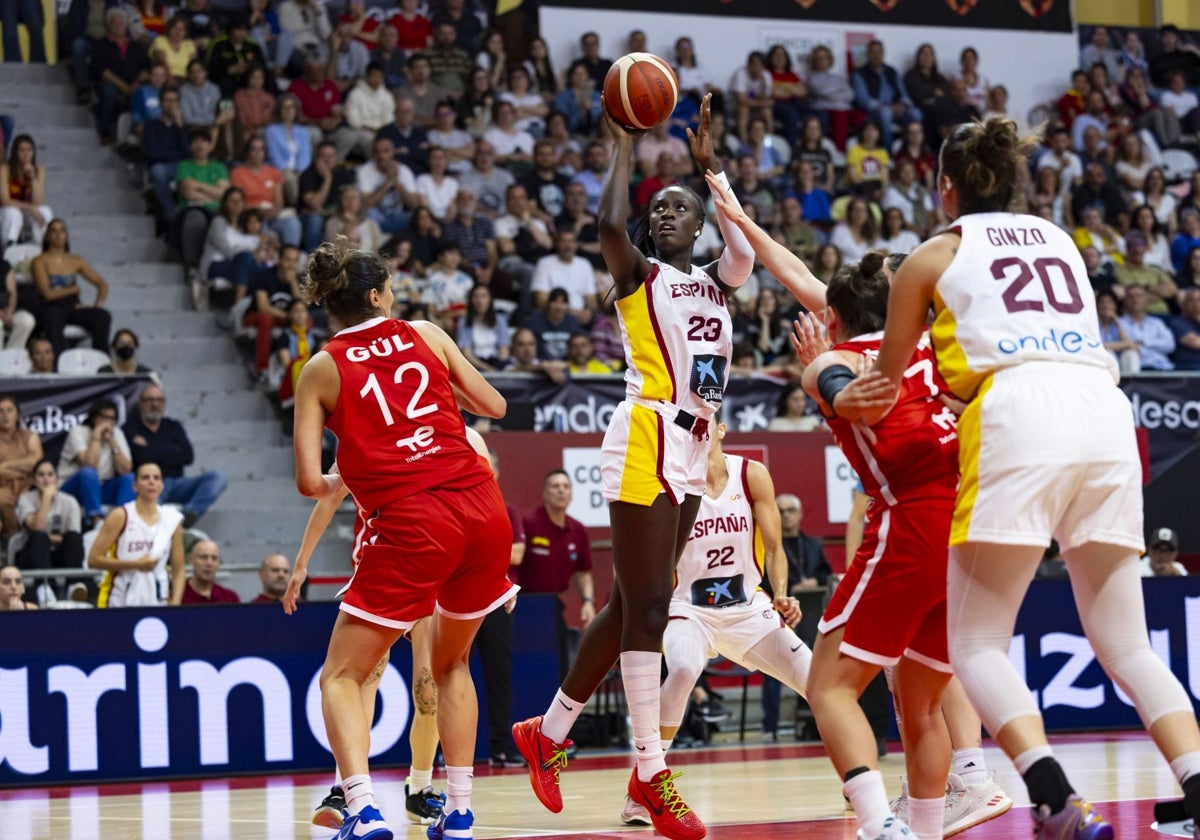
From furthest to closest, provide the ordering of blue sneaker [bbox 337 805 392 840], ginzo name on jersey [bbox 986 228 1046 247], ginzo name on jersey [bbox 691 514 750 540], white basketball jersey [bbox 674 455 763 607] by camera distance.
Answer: ginzo name on jersey [bbox 691 514 750 540]
white basketball jersey [bbox 674 455 763 607]
blue sneaker [bbox 337 805 392 840]
ginzo name on jersey [bbox 986 228 1046 247]

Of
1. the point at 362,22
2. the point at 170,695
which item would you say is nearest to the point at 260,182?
the point at 362,22

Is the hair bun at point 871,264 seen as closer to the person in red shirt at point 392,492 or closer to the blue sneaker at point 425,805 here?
the person in red shirt at point 392,492

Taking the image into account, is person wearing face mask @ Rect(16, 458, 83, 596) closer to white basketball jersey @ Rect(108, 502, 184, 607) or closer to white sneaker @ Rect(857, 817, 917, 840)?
white basketball jersey @ Rect(108, 502, 184, 607)

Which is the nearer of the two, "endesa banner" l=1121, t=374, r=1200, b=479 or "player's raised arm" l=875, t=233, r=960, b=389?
"player's raised arm" l=875, t=233, r=960, b=389

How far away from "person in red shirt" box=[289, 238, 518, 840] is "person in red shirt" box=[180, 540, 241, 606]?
567 cm

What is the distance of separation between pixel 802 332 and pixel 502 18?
15.9 metres

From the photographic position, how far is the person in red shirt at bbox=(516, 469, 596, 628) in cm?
1206

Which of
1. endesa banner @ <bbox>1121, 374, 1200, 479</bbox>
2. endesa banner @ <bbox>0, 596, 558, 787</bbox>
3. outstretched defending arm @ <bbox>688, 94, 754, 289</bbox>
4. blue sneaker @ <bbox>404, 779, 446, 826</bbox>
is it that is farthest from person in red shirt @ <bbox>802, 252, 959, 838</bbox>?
endesa banner @ <bbox>1121, 374, 1200, 479</bbox>

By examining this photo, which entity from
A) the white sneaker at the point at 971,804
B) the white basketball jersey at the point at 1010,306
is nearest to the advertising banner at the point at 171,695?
the white sneaker at the point at 971,804

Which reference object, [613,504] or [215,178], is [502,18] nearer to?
[215,178]

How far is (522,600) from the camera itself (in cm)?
1119

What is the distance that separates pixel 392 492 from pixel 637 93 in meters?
1.89

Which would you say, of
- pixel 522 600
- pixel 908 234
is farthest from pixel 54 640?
pixel 908 234

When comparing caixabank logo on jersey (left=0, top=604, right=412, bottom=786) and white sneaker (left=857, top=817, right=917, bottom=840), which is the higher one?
white sneaker (left=857, top=817, right=917, bottom=840)
